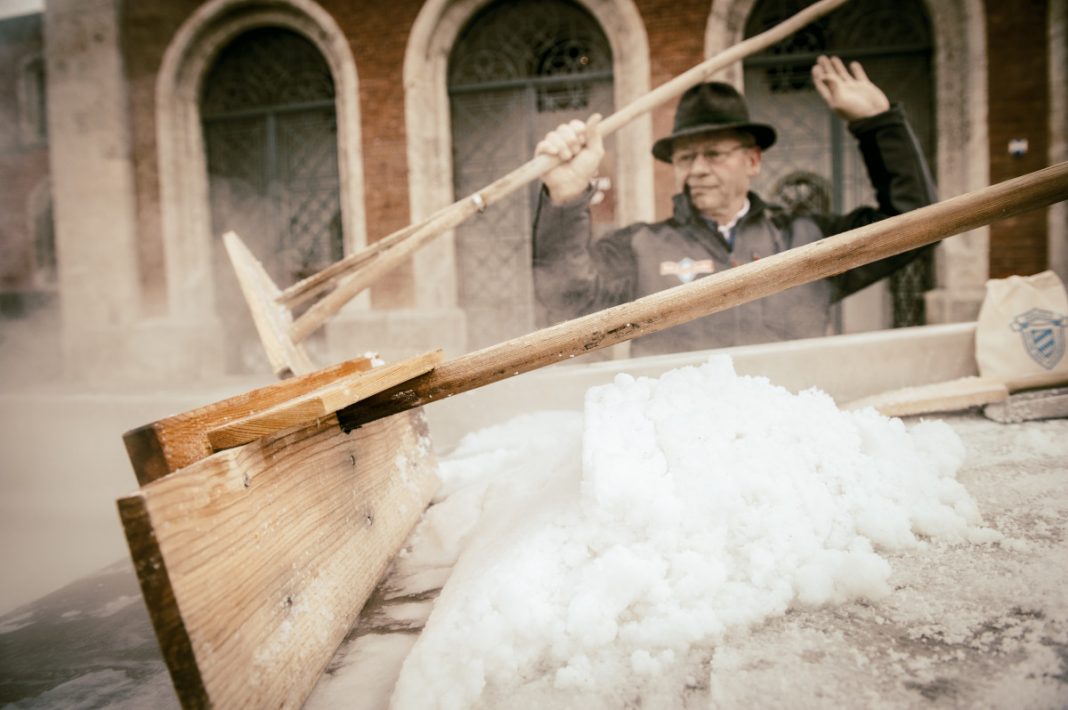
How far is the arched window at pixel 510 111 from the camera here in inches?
257

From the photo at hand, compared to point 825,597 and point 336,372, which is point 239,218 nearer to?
point 336,372

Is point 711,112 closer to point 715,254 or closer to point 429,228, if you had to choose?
point 715,254

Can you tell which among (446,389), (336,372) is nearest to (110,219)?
(336,372)

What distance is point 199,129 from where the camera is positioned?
7238mm

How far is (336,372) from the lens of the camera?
1579 mm

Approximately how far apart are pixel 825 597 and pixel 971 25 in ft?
24.0

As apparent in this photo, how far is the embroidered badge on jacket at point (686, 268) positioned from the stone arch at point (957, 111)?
3280 millimetres

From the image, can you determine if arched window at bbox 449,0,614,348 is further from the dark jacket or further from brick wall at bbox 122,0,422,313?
the dark jacket

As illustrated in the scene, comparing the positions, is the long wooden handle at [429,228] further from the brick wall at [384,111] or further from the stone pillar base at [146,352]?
the stone pillar base at [146,352]

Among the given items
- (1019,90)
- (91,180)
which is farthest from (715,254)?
(91,180)

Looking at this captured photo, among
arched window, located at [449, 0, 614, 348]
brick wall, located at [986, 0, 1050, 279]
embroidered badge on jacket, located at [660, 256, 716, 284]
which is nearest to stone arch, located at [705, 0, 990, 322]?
brick wall, located at [986, 0, 1050, 279]

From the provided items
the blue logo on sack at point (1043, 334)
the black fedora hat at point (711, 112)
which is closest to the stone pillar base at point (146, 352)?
the black fedora hat at point (711, 112)

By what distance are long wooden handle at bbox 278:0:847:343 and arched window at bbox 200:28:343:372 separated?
480 centimetres

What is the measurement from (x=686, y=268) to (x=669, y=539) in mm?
2863
